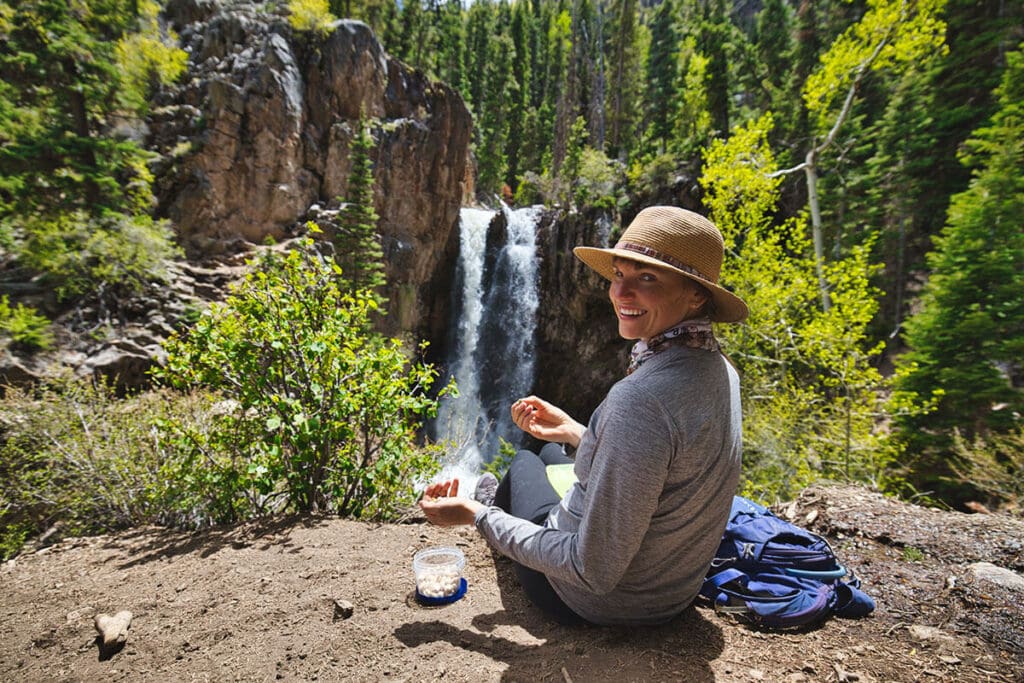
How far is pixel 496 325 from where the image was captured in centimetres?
2173

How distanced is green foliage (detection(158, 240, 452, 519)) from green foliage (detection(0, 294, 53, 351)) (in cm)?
919

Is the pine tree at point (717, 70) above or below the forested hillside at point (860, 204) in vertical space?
above

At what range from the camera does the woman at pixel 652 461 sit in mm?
1231

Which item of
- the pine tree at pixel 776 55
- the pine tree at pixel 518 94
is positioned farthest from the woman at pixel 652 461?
the pine tree at pixel 518 94

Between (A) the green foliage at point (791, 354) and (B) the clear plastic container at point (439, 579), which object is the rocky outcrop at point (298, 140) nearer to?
(A) the green foliage at point (791, 354)

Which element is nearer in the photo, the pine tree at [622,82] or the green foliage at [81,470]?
the green foliage at [81,470]

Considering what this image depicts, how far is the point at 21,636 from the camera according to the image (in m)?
2.01

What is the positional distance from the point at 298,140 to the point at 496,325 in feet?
40.4

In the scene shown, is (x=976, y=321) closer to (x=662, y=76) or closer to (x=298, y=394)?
(x=298, y=394)

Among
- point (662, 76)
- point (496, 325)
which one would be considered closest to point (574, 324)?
point (496, 325)

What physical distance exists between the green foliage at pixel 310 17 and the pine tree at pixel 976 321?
22.6m

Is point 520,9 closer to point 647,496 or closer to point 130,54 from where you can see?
Result: point 130,54

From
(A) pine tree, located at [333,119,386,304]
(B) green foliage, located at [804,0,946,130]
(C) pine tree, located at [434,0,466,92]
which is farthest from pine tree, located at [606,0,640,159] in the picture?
(B) green foliage, located at [804,0,946,130]

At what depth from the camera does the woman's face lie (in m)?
1.44
